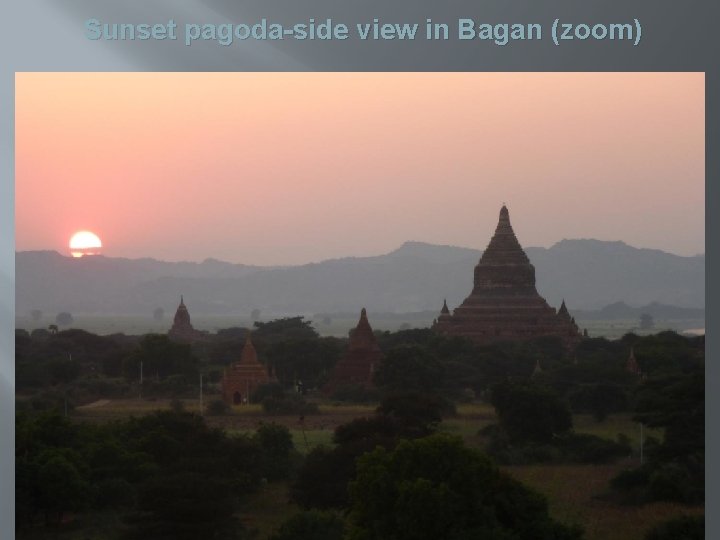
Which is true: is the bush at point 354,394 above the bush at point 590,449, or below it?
above

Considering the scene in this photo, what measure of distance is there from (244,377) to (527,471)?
395 centimetres

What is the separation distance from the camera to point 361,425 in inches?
637

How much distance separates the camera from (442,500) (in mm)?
12477

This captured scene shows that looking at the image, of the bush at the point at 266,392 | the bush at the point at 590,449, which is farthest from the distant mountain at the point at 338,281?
the bush at the point at 590,449

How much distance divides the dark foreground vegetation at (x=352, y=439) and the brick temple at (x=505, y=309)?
0.28 metres

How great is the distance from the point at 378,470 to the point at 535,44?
11.4 feet

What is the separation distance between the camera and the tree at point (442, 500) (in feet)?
40.9

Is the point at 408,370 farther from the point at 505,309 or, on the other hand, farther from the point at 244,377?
the point at 505,309

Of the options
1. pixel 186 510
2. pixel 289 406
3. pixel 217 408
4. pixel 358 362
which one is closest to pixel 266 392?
pixel 289 406

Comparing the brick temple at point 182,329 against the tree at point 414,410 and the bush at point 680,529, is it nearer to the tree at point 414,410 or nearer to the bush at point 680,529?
the tree at point 414,410

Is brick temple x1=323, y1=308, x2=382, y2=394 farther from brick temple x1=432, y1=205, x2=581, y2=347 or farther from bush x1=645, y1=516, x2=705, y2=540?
bush x1=645, y1=516, x2=705, y2=540

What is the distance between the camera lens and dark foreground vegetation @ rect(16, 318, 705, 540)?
12898mm

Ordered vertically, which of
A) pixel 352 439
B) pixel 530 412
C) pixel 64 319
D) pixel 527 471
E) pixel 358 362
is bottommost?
pixel 527 471

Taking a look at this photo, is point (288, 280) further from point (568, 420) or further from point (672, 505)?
point (672, 505)
